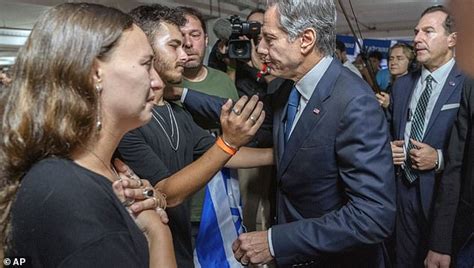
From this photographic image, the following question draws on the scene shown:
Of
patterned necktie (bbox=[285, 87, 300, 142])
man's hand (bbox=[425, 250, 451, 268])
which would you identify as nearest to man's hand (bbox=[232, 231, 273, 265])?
patterned necktie (bbox=[285, 87, 300, 142])

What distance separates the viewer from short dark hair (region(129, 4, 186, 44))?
5.14 feet

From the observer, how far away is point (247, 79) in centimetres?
274

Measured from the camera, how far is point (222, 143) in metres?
1.37

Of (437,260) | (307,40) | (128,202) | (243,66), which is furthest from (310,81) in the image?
(243,66)

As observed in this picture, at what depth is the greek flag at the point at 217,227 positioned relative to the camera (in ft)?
6.29

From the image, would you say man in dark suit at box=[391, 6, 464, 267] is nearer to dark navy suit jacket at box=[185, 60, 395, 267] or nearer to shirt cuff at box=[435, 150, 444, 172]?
shirt cuff at box=[435, 150, 444, 172]

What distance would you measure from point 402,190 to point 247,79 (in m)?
1.06

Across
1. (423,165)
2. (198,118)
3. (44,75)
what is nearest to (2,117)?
(44,75)

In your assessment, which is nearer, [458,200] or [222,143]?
[222,143]

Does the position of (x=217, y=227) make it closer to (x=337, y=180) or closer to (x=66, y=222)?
(x=337, y=180)

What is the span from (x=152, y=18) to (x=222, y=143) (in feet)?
1.71

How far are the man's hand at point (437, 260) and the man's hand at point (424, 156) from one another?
1.22ft

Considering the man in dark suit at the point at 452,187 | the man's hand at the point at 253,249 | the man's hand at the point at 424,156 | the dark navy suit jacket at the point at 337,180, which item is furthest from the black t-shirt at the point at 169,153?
the man's hand at the point at 424,156

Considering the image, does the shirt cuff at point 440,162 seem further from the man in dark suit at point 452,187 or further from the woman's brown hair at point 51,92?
the woman's brown hair at point 51,92
